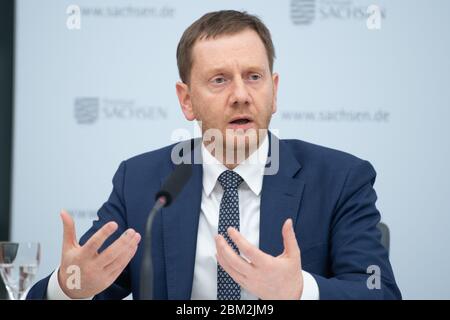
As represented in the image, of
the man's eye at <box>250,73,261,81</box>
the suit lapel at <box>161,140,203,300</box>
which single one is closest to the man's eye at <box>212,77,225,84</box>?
the man's eye at <box>250,73,261,81</box>

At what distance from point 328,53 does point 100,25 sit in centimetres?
141

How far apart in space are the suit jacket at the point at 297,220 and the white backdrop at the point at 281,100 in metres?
1.41

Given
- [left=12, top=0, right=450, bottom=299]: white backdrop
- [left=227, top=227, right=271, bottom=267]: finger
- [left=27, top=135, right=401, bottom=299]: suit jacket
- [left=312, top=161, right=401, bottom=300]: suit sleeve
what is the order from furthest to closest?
[left=12, top=0, right=450, bottom=299]: white backdrop, [left=27, top=135, right=401, bottom=299]: suit jacket, [left=312, top=161, right=401, bottom=300]: suit sleeve, [left=227, top=227, right=271, bottom=267]: finger

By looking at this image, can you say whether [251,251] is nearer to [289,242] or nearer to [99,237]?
[289,242]

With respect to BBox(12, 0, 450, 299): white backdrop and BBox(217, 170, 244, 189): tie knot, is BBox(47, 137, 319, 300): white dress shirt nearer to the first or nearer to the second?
BBox(217, 170, 244, 189): tie knot

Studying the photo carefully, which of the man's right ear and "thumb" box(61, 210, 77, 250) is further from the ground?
the man's right ear

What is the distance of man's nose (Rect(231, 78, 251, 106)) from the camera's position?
206 centimetres

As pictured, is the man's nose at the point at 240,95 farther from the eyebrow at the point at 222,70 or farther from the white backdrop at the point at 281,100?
the white backdrop at the point at 281,100

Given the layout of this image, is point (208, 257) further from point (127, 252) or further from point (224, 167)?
point (127, 252)

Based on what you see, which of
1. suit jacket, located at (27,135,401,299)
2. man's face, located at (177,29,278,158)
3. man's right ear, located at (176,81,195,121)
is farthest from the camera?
man's right ear, located at (176,81,195,121)

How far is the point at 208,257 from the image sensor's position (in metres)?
2.10

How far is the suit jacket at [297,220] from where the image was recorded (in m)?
1.98

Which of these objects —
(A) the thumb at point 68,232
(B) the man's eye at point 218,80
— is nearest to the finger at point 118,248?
(A) the thumb at point 68,232
